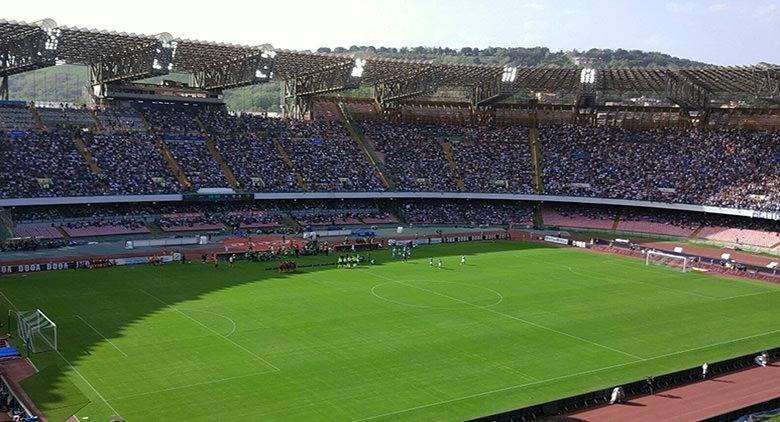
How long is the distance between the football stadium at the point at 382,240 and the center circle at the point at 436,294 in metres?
0.30

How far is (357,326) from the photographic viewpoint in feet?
124

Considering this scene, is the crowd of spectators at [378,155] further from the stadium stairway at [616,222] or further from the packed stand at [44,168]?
the stadium stairway at [616,222]

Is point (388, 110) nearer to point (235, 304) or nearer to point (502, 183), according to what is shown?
point (502, 183)

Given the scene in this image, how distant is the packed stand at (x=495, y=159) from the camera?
269 ft

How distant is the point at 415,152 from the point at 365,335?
168 ft

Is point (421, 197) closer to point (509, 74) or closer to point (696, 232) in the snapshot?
point (509, 74)

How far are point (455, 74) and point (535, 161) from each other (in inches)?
540

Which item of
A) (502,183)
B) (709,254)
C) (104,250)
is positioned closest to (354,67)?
(502,183)

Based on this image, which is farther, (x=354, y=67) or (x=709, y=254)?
(x=354, y=67)

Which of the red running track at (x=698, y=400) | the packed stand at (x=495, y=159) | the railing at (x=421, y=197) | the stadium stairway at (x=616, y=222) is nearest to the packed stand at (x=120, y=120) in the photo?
the railing at (x=421, y=197)

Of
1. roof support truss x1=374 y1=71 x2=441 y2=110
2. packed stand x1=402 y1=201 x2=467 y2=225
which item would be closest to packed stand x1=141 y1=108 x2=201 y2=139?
roof support truss x1=374 y1=71 x2=441 y2=110

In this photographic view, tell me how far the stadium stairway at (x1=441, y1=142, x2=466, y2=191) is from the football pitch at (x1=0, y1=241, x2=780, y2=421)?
26.2 metres

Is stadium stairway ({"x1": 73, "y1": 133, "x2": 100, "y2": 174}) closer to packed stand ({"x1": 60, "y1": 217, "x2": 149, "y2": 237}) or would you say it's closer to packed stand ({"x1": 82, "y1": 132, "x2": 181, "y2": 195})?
packed stand ({"x1": 82, "y1": 132, "x2": 181, "y2": 195})

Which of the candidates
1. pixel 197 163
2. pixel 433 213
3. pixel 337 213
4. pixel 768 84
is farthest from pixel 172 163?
pixel 768 84
